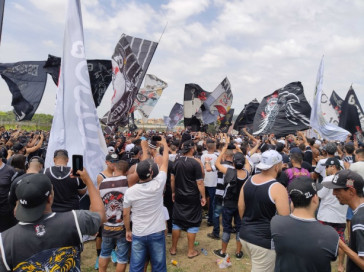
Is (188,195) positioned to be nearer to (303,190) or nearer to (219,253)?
(219,253)

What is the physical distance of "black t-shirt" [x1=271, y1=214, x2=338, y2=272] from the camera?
6.91ft

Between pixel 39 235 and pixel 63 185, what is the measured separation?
2.18m

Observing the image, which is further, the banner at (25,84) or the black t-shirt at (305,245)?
the banner at (25,84)

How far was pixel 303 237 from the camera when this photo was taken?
2.15 meters

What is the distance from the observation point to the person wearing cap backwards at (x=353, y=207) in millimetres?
2082

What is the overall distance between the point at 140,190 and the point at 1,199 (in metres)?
2.30

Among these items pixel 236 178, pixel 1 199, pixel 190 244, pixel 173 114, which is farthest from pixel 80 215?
pixel 173 114

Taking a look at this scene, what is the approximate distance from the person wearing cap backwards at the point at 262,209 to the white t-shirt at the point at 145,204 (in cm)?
111

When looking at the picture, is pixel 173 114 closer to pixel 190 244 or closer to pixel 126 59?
pixel 126 59

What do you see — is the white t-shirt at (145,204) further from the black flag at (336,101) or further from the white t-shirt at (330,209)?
the black flag at (336,101)

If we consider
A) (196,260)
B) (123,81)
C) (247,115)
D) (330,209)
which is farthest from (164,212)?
(247,115)

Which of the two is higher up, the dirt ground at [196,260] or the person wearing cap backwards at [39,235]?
the person wearing cap backwards at [39,235]

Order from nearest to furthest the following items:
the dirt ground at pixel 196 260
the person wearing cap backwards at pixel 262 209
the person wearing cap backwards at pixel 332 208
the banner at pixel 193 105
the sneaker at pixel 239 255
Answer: the person wearing cap backwards at pixel 262 209 → the person wearing cap backwards at pixel 332 208 → the dirt ground at pixel 196 260 → the sneaker at pixel 239 255 → the banner at pixel 193 105

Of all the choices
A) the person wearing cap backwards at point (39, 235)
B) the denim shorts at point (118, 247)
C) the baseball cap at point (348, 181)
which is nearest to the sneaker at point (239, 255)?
the denim shorts at point (118, 247)
